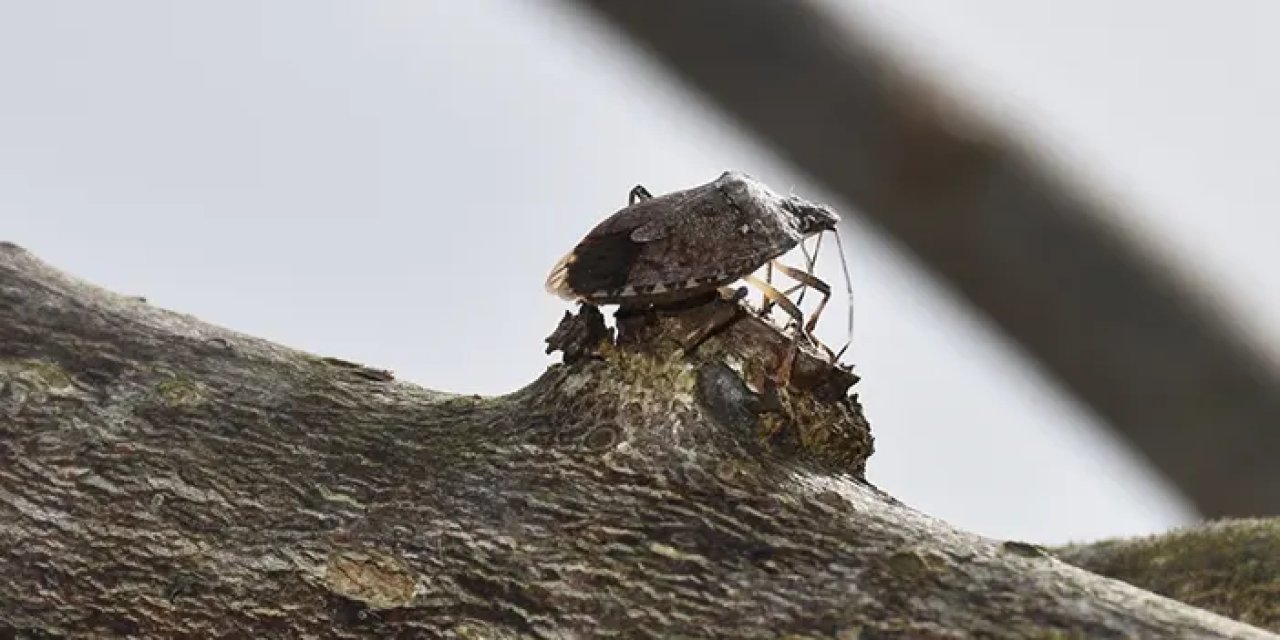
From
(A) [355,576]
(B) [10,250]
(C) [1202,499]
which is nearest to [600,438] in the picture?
(A) [355,576]

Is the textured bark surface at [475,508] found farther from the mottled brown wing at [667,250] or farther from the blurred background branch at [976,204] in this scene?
the blurred background branch at [976,204]

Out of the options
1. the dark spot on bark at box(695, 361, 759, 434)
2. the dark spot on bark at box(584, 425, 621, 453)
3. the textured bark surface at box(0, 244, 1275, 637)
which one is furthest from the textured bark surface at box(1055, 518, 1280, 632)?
the dark spot on bark at box(584, 425, 621, 453)

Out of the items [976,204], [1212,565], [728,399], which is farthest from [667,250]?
[976,204]

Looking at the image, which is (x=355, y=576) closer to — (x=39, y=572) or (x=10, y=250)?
(x=39, y=572)

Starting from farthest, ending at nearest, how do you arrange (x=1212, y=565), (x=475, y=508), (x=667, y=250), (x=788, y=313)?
(x=1212, y=565)
(x=788, y=313)
(x=667, y=250)
(x=475, y=508)

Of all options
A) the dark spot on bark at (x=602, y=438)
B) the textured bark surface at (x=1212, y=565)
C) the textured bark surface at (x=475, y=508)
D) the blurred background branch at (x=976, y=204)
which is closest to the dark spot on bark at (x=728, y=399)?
the textured bark surface at (x=475, y=508)

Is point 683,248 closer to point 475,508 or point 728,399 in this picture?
point 728,399
